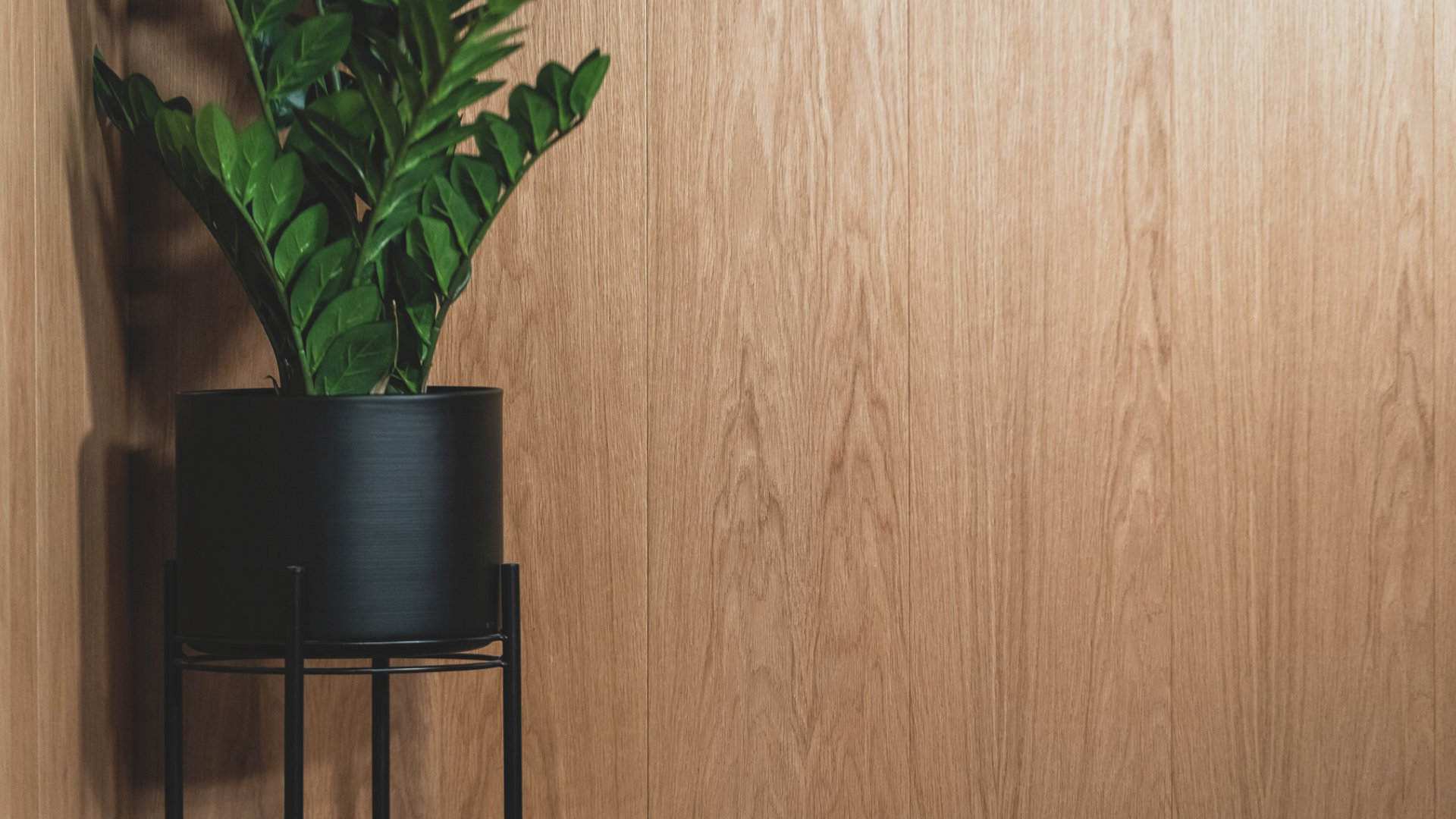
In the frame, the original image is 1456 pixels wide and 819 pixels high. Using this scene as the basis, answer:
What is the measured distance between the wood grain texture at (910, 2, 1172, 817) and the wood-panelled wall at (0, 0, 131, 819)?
0.86m

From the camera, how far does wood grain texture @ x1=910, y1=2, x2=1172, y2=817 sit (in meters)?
1.40

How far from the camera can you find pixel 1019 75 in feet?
4.60

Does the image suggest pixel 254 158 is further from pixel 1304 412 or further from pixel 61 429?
pixel 1304 412

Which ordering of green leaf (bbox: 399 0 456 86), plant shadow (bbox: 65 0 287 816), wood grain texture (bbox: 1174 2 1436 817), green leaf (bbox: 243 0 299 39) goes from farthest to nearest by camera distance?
wood grain texture (bbox: 1174 2 1436 817), plant shadow (bbox: 65 0 287 816), green leaf (bbox: 243 0 299 39), green leaf (bbox: 399 0 456 86)

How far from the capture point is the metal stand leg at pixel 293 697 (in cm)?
94

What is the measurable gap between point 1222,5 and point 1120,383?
476mm

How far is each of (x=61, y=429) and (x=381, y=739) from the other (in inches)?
16.3

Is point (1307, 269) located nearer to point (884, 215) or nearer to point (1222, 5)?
point (1222, 5)

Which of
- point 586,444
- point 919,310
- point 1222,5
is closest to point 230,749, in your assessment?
point 586,444

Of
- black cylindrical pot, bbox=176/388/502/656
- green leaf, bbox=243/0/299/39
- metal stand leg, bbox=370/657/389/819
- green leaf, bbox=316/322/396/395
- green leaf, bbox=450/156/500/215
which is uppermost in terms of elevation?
green leaf, bbox=243/0/299/39

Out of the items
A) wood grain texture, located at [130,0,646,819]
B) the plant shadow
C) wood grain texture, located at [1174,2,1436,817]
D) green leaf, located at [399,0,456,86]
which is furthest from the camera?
wood grain texture, located at [1174,2,1436,817]

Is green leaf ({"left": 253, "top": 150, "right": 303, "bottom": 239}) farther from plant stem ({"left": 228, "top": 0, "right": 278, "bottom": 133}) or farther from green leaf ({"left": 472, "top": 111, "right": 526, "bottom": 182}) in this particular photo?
green leaf ({"left": 472, "top": 111, "right": 526, "bottom": 182})

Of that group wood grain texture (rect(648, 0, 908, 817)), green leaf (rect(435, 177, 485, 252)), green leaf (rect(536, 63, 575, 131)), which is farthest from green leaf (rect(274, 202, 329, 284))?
wood grain texture (rect(648, 0, 908, 817))

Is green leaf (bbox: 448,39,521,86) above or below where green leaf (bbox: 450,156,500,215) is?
above
